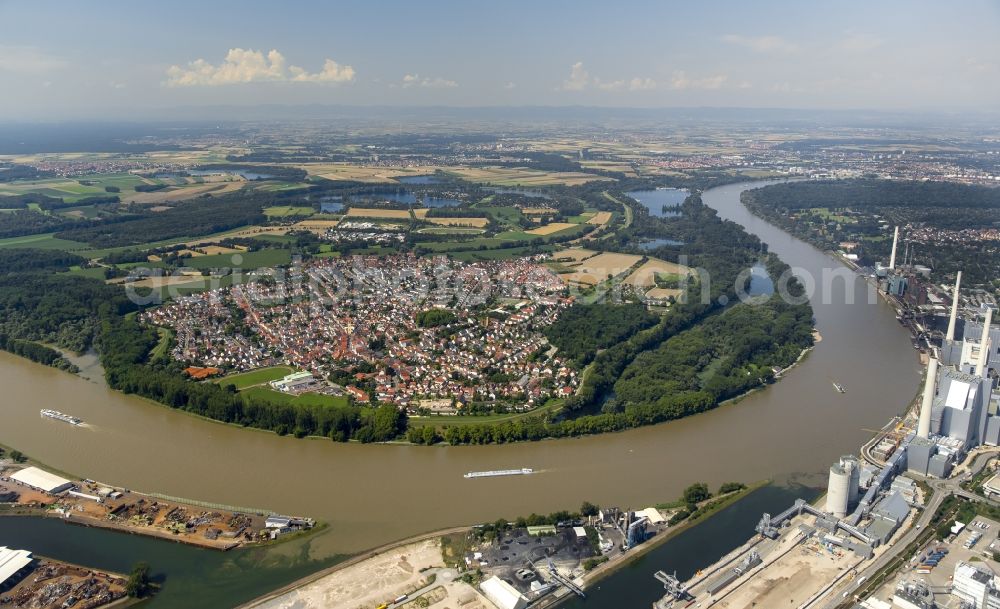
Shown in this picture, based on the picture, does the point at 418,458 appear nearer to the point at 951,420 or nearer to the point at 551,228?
the point at 951,420

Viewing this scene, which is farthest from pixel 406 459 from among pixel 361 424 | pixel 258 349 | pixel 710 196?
pixel 710 196

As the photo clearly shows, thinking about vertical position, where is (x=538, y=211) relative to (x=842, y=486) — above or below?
above

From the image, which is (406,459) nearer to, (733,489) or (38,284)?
(733,489)

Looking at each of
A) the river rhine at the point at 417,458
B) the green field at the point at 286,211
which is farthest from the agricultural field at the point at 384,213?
the river rhine at the point at 417,458

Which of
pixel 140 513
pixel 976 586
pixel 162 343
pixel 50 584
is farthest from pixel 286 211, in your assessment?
pixel 976 586

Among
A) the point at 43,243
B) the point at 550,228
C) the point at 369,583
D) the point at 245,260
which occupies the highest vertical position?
the point at 550,228

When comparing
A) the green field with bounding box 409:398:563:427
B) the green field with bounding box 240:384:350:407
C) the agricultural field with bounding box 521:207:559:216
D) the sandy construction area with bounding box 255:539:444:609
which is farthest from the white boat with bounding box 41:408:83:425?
the agricultural field with bounding box 521:207:559:216

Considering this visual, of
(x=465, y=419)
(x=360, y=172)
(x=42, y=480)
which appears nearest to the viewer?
(x=42, y=480)
